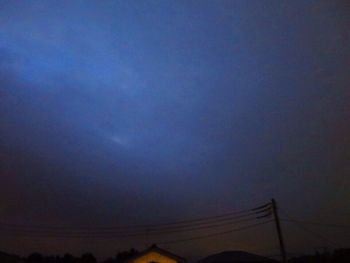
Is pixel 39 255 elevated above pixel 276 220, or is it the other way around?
pixel 39 255

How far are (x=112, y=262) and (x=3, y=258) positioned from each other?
12.7m

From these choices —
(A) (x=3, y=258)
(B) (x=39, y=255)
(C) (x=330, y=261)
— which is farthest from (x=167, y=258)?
(B) (x=39, y=255)

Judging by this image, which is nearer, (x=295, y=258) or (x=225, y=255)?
(x=225, y=255)

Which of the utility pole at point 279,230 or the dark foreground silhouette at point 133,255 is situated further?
the dark foreground silhouette at point 133,255

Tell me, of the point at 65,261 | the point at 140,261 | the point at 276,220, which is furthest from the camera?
the point at 65,261

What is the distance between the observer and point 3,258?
47.3 metres

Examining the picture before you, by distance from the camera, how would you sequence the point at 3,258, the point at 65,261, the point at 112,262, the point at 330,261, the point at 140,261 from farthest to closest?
the point at 65,261, the point at 330,261, the point at 112,262, the point at 3,258, the point at 140,261

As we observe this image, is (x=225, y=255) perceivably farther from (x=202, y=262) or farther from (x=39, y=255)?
(x=39, y=255)

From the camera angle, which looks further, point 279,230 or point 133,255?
point 133,255

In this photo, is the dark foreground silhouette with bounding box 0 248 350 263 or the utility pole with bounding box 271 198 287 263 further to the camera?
the dark foreground silhouette with bounding box 0 248 350 263

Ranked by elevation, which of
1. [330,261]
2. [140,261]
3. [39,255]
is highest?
[39,255]

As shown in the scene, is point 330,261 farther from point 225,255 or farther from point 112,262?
point 112,262

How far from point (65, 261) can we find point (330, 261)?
46.8 metres

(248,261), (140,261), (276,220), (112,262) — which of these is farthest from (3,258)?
(276,220)
